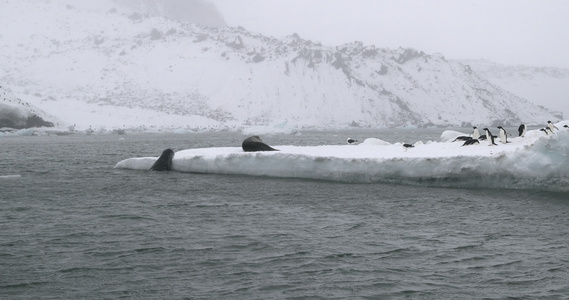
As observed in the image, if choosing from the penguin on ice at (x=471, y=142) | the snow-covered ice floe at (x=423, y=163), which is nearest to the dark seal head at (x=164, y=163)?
the snow-covered ice floe at (x=423, y=163)

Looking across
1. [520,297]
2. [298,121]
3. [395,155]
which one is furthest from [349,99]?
[520,297]

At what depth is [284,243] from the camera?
11328 millimetres

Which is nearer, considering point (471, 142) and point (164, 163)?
point (471, 142)

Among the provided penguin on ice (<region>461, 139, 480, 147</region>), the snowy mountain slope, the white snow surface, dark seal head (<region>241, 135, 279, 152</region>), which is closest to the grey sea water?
the white snow surface

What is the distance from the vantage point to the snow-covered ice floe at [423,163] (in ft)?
58.1

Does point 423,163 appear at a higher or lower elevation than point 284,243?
higher

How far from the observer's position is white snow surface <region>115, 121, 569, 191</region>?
17719 mm

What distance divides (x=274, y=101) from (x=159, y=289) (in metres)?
171

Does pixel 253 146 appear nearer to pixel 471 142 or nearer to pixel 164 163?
pixel 164 163

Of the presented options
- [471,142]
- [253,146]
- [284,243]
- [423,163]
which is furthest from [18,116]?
[284,243]

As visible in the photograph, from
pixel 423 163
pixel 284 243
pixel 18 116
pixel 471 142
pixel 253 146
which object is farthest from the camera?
pixel 18 116

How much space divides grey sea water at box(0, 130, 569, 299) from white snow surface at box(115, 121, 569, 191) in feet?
1.80

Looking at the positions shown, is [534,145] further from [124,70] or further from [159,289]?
[124,70]

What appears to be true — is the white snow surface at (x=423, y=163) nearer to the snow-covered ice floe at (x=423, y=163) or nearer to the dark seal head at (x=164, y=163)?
the snow-covered ice floe at (x=423, y=163)
